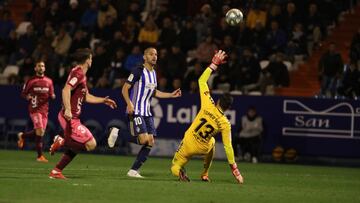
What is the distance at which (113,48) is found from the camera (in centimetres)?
2898

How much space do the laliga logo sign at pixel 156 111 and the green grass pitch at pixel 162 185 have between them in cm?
440

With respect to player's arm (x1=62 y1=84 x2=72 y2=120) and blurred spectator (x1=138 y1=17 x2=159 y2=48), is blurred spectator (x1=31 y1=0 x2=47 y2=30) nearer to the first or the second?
blurred spectator (x1=138 y1=17 x2=159 y2=48)

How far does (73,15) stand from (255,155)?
992 centimetres

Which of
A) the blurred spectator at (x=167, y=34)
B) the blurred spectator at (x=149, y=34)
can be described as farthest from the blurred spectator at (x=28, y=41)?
the blurred spectator at (x=167, y=34)

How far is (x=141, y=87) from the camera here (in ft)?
54.9

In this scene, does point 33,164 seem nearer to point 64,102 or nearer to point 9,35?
point 64,102

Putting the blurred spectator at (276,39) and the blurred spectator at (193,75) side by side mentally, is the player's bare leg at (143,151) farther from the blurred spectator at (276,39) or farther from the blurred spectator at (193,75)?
the blurred spectator at (276,39)

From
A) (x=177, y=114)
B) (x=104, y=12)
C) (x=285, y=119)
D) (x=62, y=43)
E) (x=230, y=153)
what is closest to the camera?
(x=230, y=153)

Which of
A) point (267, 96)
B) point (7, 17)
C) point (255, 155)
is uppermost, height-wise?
point (7, 17)

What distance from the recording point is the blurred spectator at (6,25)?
3164 centimetres

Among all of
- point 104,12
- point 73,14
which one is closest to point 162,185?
point 104,12

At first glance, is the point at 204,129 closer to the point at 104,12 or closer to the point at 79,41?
the point at 79,41

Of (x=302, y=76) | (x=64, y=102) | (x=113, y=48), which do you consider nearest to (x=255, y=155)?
(x=302, y=76)

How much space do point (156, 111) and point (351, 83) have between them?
571 cm
